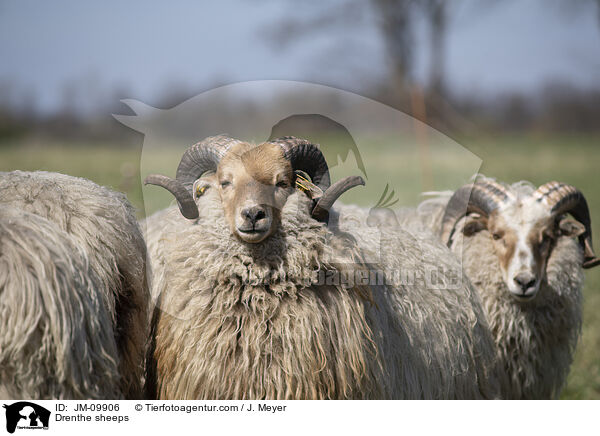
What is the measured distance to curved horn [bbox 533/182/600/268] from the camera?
3.67 meters

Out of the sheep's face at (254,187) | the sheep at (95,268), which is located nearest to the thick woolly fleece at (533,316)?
the sheep's face at (254,187)

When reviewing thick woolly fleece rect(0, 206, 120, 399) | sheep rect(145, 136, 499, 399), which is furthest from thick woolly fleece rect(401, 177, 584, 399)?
thick woolly fleece rect(0, 206, 120, 399)

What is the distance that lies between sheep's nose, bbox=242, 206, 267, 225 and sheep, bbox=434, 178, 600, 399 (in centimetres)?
186

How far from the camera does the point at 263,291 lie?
255cm

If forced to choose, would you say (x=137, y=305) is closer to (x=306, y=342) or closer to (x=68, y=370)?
(x=68, y=370)

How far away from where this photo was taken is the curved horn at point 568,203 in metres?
3.67

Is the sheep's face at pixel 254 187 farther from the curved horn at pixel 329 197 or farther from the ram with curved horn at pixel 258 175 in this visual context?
the curved horn at pixel 329 197

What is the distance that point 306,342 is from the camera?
2.52 metres

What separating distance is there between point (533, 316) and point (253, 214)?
2.27 m

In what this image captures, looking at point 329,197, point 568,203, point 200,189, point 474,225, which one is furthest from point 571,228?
point 200,189

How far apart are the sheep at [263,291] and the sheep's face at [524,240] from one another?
1100 mm

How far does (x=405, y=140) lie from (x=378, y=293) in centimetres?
276

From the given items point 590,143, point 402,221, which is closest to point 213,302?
point 402,221

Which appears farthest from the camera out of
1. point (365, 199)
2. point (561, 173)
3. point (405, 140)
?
point (561, 173)
